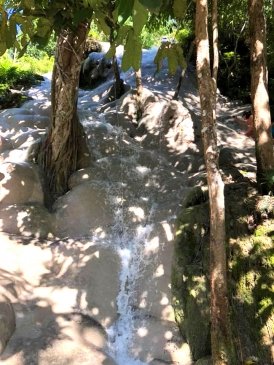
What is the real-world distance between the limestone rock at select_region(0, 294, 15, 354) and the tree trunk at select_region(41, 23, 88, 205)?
2.49m

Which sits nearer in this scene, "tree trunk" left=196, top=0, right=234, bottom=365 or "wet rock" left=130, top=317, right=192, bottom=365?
"tree trunk" left=196, top=0, right=234, bottom=365

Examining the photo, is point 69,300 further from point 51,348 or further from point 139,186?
point 139,186

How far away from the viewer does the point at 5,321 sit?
462 cm

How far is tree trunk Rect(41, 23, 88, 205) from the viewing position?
6473 mm

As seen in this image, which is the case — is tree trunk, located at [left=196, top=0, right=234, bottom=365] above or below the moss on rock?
above

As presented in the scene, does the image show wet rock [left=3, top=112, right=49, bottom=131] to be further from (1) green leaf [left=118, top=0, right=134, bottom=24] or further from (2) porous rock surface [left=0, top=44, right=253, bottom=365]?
(1) green leaf [left=118, top=0, right=134, bottom=24]

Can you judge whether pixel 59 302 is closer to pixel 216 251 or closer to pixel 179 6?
pixel 216 251

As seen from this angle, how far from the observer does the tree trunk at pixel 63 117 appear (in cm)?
647

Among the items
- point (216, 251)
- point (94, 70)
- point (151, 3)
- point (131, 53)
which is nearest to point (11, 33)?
point (131, 53)

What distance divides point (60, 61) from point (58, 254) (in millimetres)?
2795

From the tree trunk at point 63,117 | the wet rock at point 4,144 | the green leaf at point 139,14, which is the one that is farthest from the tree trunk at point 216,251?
the wet rock at point 4,144

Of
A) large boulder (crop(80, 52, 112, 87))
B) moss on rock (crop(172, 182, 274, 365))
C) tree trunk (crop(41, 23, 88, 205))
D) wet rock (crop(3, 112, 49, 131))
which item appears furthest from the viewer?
large boulder (crop(80, 52, 112, 87))

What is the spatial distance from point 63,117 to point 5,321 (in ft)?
10.9

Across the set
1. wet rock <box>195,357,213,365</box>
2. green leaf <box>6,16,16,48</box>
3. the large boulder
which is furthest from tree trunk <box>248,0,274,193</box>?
the large boulder
